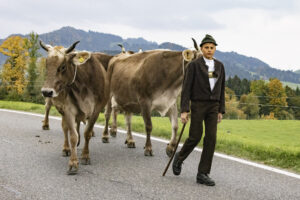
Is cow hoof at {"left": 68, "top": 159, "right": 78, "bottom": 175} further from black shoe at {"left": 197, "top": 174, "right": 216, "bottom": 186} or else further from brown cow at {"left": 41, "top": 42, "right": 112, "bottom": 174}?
black shoe at {"left": 197, "top": 174, "right": 216, "bottom": 186}

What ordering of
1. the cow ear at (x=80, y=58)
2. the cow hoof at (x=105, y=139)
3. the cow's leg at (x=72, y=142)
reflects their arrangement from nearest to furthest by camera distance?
the cow's leg at (x=72, y=142) < the cow ear at (x=80, y=58) < the cow hoof at (x=105, y=139)

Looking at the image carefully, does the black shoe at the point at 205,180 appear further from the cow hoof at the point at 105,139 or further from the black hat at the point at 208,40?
the cow hoof at the point at 105,139

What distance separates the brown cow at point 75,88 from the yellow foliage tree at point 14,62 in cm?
5536

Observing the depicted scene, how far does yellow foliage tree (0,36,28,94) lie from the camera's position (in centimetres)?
6109

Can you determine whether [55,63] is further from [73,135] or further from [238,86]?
[238,86]

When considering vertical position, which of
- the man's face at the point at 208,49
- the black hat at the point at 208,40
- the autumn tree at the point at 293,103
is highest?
the black hat at the point at 208,40

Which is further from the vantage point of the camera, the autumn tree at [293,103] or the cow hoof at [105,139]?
the autumn tree at [293,103]

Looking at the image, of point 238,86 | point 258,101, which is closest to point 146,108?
point 258,101

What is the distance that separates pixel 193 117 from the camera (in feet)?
16.4

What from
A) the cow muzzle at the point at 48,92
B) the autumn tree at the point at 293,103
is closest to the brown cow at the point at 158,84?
the cow muzzle at the point at 48,92

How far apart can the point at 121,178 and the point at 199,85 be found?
5.73 ft

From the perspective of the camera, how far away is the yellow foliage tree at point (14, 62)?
61094 millimetres

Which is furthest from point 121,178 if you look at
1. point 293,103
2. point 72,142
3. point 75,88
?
point 293,103

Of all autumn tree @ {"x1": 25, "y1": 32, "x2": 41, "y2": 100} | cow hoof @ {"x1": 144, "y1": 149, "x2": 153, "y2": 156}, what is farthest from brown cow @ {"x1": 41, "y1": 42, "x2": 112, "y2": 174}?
autumn tree @ {"x1": 25, "y1": 32, "x2": 41, "y2": 100}
